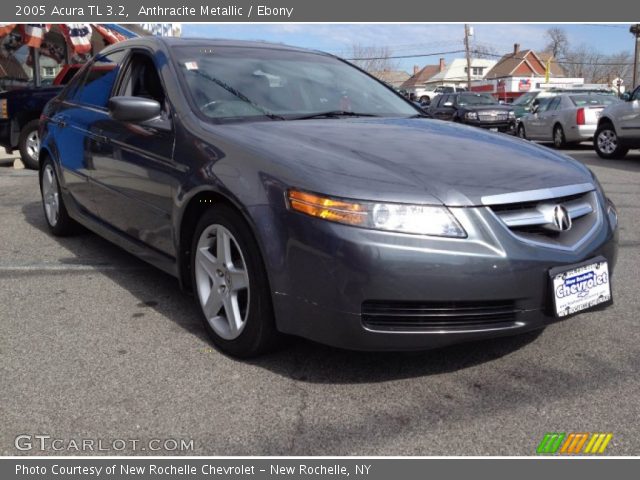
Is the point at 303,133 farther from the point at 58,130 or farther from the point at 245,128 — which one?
the point at 58,130

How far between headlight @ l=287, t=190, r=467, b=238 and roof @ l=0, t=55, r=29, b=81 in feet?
59.6

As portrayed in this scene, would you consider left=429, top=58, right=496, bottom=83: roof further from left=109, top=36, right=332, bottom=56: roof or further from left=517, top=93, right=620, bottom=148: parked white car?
left=109, top=36, right=332, bottom=56: roof

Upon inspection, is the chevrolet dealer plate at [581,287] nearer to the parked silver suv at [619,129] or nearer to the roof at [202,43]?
the roof at [202,43]

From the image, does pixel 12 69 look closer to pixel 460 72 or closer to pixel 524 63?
pixel 524 63

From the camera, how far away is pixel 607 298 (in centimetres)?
303

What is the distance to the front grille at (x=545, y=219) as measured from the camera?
2742 mm

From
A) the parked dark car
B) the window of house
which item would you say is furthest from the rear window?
the window of house

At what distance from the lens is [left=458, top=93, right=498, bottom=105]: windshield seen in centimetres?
2004

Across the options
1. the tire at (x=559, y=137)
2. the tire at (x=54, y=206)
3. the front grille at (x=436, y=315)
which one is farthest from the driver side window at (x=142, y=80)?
the tire at (x=559, y=137)

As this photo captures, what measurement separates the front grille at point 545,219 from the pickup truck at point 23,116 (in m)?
9.14

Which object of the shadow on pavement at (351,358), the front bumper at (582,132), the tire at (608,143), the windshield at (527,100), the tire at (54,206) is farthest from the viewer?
the windshield at (527,100)

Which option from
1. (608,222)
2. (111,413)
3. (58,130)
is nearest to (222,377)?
(111,413)

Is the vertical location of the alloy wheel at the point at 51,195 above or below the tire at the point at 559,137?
above
